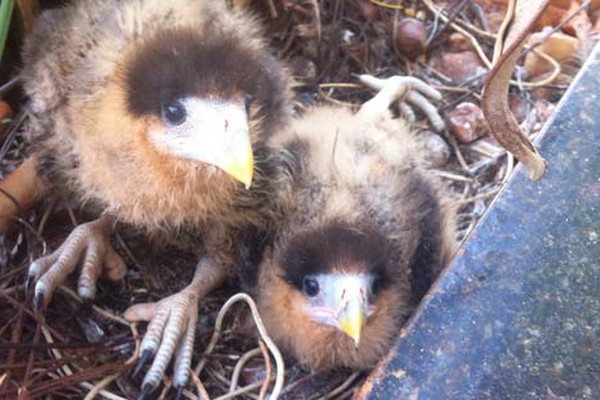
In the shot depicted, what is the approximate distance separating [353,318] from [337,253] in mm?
135

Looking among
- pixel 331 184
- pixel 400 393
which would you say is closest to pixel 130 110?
pixel 331 184

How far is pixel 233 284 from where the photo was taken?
221cm

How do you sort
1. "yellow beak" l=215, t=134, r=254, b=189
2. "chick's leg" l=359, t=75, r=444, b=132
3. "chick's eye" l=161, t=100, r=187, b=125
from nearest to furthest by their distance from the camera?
"yellow beak" l=215, t=134, r=254, b=189 → "chick's eye" l=161, t=100, r=187, b=125 → "chick's leg" l=359, t=75, r=444, b=132

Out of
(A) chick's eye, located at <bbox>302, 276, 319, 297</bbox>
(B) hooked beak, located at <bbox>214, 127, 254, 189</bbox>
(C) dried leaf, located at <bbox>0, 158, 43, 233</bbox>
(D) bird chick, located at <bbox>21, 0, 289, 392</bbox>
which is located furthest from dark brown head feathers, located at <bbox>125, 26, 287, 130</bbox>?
(C) dried leaf, located at <bbox>0, 158, 43, 233</bbox>

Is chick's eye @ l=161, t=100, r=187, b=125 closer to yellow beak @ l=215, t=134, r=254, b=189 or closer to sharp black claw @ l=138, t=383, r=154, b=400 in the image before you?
yellow beak @ l=215, t=134, r=254, b=189

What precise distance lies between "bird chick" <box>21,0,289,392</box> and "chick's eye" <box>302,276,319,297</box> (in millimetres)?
259

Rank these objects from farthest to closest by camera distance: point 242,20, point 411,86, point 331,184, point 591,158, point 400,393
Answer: point 411,86 < point 242,20 < point 331,184 < point 591,158 < point 400,393

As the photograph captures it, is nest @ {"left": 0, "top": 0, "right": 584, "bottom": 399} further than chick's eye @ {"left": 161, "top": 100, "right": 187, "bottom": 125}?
Yes

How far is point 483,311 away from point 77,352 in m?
0.83

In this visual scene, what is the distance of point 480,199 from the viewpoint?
231cm

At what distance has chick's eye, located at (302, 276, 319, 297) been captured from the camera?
5.92 ft

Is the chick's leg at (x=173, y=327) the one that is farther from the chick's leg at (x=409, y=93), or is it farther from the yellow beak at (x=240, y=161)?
the chick's leg at (x=409, y=93)

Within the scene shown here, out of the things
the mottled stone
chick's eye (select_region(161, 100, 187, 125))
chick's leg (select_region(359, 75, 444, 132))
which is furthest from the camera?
chick's leg (select_region(359, 75, 444, 132))

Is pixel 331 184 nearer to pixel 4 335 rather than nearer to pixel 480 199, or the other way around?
pixel 480 199
